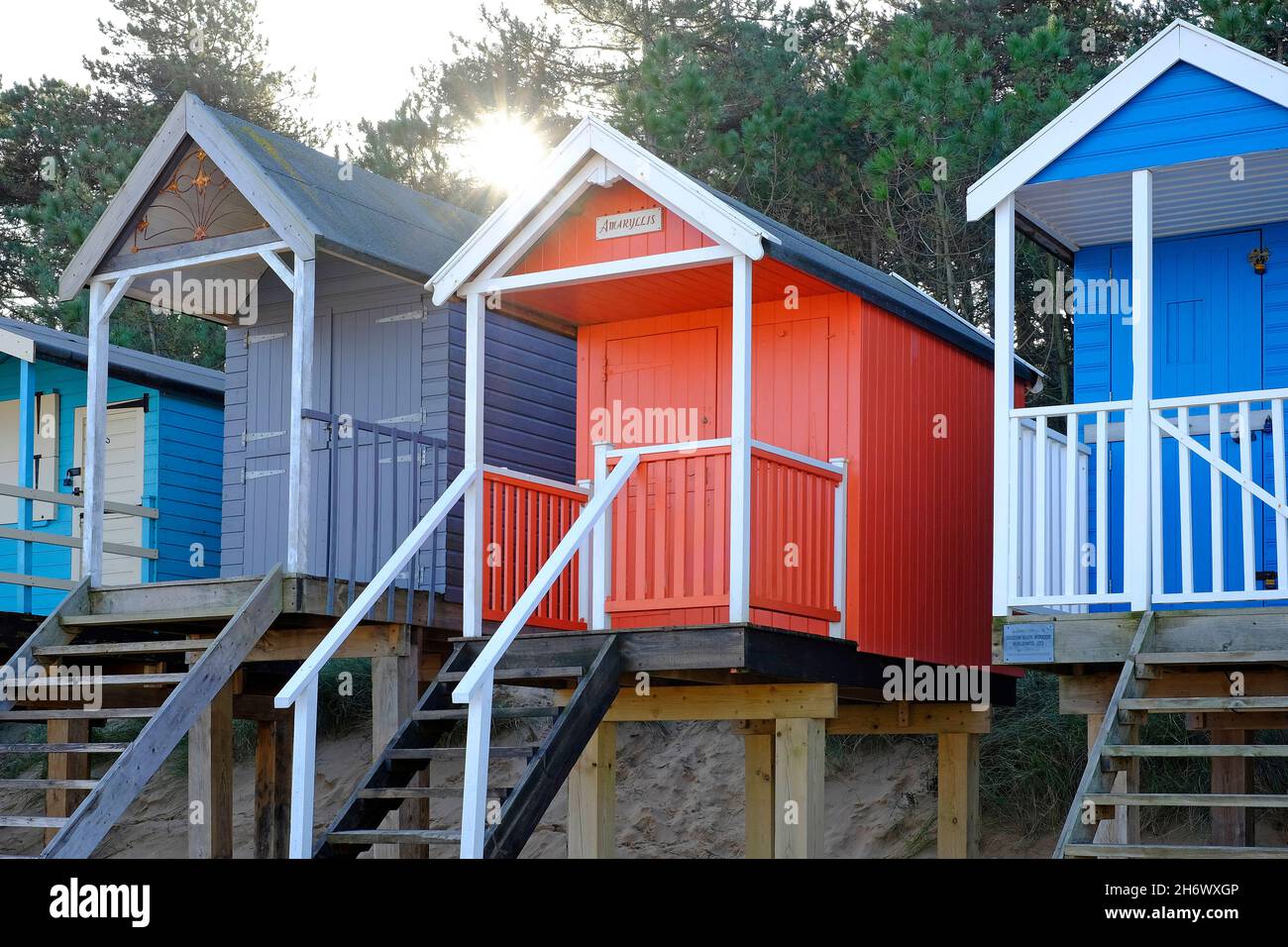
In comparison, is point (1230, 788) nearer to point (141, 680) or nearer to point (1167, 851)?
point (1167, 851)

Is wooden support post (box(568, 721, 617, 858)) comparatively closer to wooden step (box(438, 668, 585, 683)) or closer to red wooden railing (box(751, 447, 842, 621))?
wooden step (box(438, 668, 585, 683))

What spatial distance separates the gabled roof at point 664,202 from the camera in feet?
34.8

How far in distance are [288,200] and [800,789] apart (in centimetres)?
538

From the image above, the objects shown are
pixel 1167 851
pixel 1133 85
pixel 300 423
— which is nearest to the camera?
pixel 1167 851

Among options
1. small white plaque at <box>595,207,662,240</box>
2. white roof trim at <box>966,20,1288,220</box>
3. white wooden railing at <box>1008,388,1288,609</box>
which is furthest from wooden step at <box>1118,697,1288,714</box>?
small white plaque at <box>595,207,662,240</box>

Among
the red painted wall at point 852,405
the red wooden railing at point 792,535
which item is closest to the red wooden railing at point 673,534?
the red painted wall at point 852,405

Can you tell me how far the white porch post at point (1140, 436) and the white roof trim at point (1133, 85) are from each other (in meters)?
0.58

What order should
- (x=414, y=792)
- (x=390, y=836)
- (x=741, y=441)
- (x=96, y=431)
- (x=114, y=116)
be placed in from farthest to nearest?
(x=114, y=116)
(x=96, y=431)
(x=741, y=441)
(x=414, y=792)
(x=390, y=836)

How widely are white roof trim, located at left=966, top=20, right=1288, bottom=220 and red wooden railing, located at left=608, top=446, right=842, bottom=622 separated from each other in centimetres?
202

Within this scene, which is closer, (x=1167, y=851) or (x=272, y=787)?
(x=1167, y=851)

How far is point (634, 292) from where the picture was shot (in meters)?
12.3

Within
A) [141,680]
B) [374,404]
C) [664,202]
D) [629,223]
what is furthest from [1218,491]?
[141,680]

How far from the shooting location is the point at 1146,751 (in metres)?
8.75
